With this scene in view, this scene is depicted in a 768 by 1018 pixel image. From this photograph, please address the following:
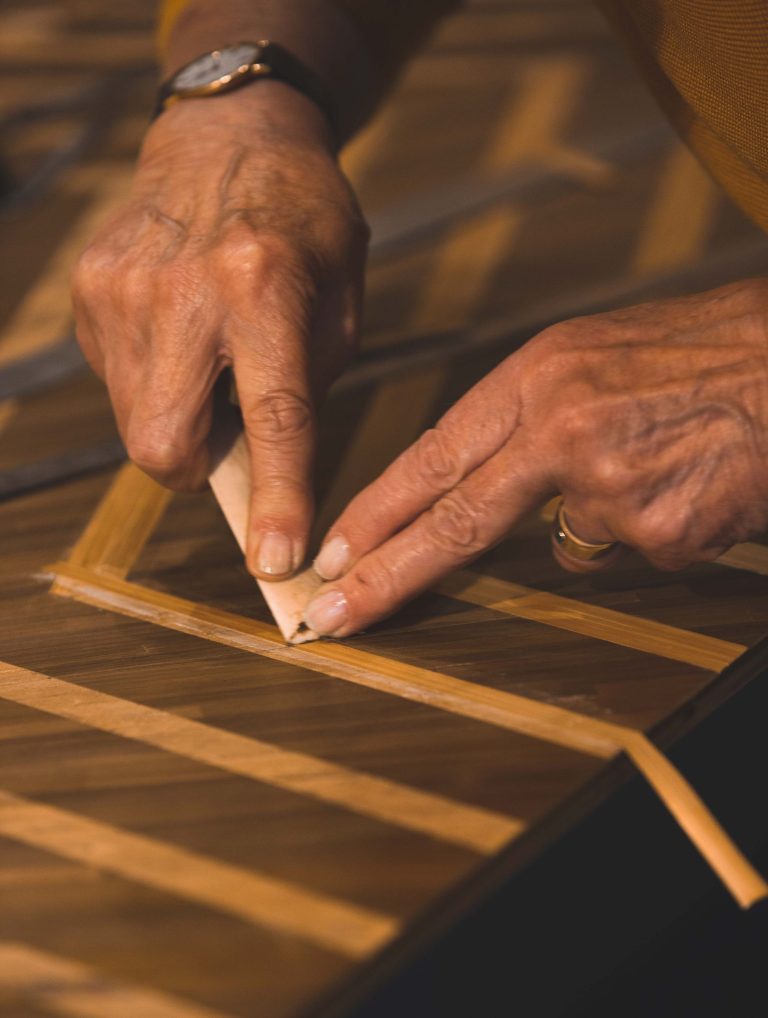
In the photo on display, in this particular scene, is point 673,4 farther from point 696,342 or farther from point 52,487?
Answer: point 52,487

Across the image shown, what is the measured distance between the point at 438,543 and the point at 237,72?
315 mm

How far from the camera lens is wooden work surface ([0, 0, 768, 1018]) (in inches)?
15.6

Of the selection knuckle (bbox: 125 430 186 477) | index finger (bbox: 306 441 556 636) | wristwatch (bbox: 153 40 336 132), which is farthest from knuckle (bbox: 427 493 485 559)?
wristwatch (bbox: 153 40 336 132)

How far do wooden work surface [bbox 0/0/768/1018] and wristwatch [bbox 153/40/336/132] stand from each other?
0.19 metres

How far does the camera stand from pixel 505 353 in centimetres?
80

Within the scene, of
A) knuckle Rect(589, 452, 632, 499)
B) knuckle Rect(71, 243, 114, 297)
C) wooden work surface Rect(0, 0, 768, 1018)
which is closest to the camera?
wooden work surface Rect(0, 0, 768, 1018)

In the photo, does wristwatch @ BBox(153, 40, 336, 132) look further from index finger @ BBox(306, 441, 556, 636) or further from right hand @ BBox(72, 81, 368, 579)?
index finger @ BBox(306, 441, 556, 636)

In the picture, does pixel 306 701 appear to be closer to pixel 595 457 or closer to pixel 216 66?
pixel 595 457

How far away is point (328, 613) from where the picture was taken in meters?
0.54

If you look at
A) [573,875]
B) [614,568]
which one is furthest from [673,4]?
[573,875]

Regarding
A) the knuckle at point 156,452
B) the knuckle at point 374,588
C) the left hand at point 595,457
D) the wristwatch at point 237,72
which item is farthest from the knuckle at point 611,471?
the wristwatch at point 237,72

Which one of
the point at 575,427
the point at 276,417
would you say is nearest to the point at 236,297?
the point at 276,417

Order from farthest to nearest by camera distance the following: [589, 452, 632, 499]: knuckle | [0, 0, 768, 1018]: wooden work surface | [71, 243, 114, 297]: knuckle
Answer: [71, 243, 114, 297]: knuckle
[589, 452, 632, 499]: knuckle
[0, 0, 768, 1018]: wooden work surface

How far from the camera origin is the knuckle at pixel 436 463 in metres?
0.54
